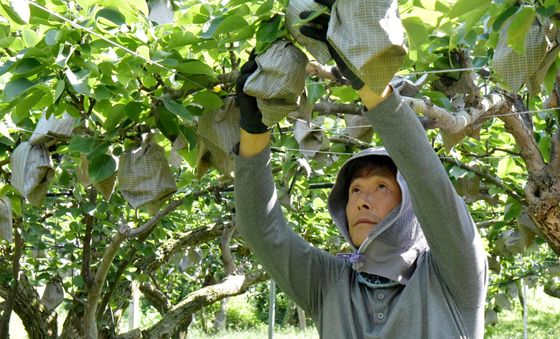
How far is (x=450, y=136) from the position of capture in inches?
81.3

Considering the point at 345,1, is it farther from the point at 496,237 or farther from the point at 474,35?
the point at 496,237

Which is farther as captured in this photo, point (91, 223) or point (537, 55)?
point (91, 223)

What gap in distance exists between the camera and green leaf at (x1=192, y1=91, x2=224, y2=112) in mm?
1706

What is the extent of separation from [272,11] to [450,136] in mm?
775

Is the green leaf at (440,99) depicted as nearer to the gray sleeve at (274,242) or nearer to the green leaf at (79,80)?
the gray sleeve at (274,242)

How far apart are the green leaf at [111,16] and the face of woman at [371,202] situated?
572 mm

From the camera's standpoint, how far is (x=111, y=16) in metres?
1.60

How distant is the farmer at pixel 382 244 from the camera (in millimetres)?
1480

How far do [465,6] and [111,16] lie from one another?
65 cm

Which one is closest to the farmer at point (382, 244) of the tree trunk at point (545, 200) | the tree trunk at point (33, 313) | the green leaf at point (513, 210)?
the tree trunk at point (545, 200)

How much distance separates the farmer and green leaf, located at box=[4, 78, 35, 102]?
1.31ft

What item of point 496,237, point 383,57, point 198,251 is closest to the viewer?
point 383,57

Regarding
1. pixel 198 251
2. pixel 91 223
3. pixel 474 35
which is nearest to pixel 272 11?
pixel 474 35

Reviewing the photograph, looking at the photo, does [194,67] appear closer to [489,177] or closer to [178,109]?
[178,109]
